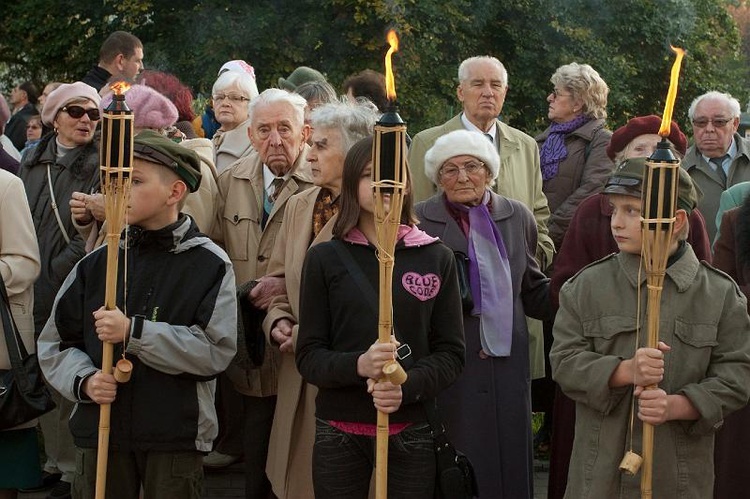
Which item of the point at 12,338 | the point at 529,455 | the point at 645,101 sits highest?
the point at 645,101

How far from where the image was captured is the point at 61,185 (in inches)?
274

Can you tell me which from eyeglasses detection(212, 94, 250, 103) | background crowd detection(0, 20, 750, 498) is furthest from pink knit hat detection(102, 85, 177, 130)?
eyeglasses detection(212, 94, 250, 103)

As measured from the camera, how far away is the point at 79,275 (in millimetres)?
5262

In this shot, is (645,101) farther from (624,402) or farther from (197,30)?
(624,402)

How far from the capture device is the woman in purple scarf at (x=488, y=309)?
611cm

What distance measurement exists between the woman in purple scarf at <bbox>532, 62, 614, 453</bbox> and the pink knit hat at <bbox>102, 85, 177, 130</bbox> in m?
2.52

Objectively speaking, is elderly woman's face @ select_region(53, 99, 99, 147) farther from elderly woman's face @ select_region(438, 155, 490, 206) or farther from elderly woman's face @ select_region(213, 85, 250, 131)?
elderly woman's face @ select_region(438, 155, 490, 206)

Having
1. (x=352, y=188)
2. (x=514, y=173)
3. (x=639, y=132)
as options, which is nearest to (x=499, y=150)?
(x=514, y=173)

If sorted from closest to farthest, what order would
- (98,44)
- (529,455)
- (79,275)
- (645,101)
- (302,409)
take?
(79,275)
(302,409)
(529,455)
(98,44)
(645,101)

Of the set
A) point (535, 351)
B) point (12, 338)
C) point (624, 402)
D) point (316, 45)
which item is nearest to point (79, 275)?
point (12, 338)

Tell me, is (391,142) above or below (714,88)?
below

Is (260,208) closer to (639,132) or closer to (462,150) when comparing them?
(462,150)

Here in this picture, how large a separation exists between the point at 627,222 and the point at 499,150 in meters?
2.76

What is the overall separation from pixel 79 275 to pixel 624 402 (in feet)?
7.05
